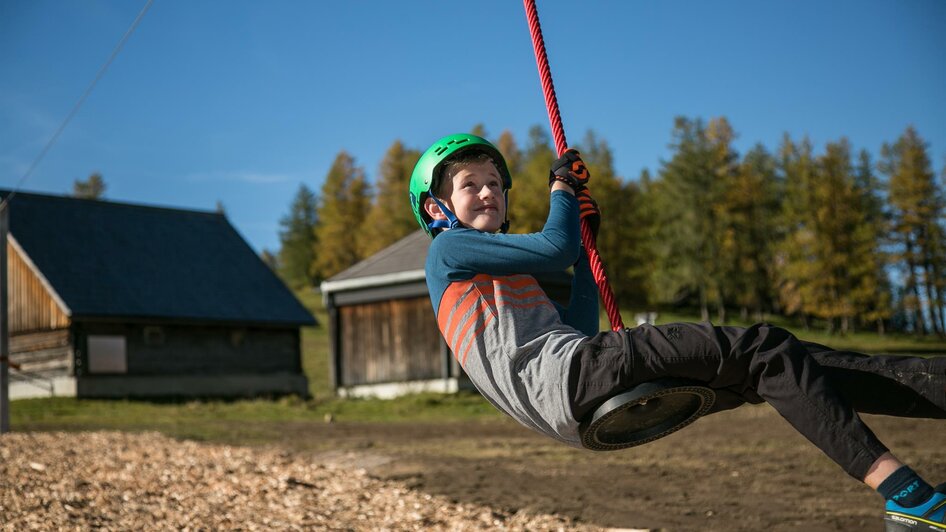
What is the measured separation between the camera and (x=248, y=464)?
395 inches

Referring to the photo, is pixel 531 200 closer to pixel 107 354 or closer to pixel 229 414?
pixel 107 354

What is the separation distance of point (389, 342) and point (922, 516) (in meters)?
23.9

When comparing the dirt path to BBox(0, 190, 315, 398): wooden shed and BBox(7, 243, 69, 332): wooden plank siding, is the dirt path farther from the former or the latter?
BBox(7, 243, 69, 332): wooden plank siding

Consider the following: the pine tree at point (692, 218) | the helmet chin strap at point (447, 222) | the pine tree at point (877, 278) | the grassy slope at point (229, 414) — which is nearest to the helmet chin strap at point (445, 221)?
the helmet chin strap at point (447, 222)

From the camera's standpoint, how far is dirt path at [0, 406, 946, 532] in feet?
24.5

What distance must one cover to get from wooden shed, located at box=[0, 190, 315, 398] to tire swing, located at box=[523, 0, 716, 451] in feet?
81.8

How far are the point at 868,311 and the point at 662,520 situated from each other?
4978 centimetres

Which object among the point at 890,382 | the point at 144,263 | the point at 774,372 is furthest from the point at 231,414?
the point at 890,382

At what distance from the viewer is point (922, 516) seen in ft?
10.3

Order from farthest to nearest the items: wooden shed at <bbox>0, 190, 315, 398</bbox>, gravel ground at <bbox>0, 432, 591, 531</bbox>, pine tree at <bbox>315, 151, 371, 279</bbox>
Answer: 1. pine tree at <bbox>315, 151, 371, 279</bbox>
2. wooden shed at <bbox>0, 190, 315, 398</bbox>
3. gravel ground at <bbox>0, 432, 591, 531</bbox>

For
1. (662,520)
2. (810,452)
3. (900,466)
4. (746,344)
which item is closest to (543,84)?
(746,344)

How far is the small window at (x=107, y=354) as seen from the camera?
2705 cm

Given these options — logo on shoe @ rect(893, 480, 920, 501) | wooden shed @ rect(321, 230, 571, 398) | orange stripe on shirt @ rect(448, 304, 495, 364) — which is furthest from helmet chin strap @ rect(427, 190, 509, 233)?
wooden shed @ rect(321, 230, 571, 398)

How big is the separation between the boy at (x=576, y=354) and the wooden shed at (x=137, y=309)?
2464 centimetres
